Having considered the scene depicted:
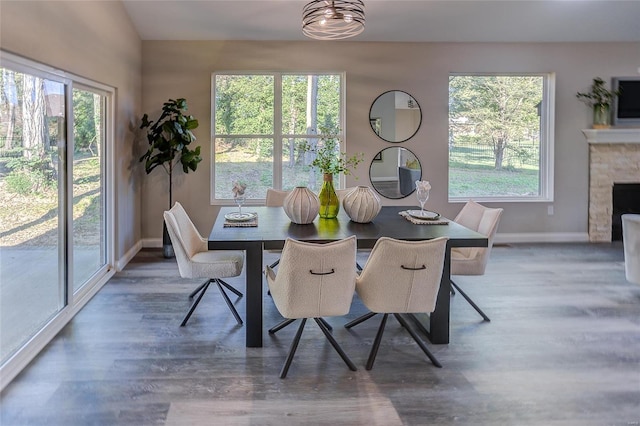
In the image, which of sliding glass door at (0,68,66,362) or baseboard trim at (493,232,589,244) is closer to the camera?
sliding glass door at (0,68,66,362)

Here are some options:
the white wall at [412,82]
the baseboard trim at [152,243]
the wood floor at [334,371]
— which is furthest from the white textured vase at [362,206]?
the baseboard trim at [152,243]

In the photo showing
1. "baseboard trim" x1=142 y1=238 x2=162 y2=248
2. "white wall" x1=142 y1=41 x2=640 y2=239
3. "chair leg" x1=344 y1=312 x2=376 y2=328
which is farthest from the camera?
"baseboard trim" x1=142 y1=238 x2=162 y2=248

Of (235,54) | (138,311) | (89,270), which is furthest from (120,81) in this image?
(138,311)

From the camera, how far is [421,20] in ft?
18.1

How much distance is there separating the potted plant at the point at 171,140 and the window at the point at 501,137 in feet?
11.1

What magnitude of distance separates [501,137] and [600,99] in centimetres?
132

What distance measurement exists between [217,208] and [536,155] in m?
4.38

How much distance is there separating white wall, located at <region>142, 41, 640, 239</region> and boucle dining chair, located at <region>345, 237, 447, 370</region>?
135 inches

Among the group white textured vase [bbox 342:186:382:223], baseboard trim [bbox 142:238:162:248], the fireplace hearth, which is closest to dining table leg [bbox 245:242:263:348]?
white textured vase [bbox 342:186:382:223]

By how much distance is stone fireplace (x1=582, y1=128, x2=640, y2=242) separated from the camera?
20.7 ft

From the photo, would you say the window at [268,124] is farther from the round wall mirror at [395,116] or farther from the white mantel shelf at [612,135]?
the white mantel shelf at [612,135]

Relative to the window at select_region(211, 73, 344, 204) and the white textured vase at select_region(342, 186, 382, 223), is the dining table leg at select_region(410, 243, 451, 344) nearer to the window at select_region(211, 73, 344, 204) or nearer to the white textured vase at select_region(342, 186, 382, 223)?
the white textured vase at select_region(342, 186, 382, 223)

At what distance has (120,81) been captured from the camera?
4859 millimetres

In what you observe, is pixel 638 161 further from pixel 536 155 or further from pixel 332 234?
pixel 332 234
